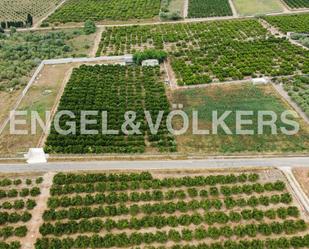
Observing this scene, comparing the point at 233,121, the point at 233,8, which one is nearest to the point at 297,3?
the point at 233,8

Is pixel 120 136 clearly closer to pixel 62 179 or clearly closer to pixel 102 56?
pixel 62 179

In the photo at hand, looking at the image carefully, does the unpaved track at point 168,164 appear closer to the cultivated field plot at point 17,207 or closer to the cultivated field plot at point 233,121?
the cultivated field plot at point 17,207

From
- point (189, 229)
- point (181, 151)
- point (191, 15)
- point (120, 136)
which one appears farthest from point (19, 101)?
point (191, 15)

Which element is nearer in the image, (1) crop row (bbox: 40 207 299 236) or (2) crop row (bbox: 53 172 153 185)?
(1) crop row (bbox: 40 207 299 236)

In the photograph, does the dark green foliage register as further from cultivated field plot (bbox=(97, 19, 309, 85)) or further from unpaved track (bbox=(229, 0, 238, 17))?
unpaved track (bbox=(229, 0, 238, 17))

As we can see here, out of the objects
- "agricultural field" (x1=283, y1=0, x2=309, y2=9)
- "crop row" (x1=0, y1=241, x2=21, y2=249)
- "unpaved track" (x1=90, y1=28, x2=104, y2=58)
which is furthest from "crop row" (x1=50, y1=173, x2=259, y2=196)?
"agricultural field" (x1=283, y1=0, x2=309, y2=9)
